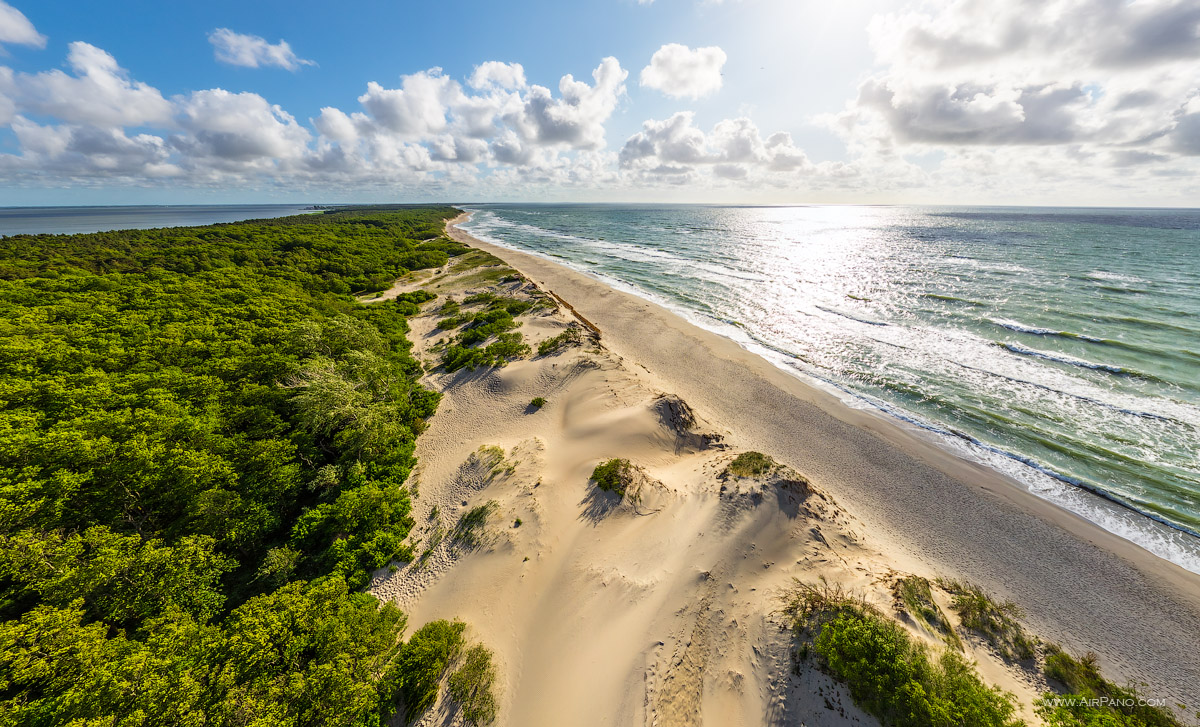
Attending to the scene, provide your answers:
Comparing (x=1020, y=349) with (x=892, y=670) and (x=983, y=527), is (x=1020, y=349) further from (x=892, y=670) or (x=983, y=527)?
(x=892, y=670)

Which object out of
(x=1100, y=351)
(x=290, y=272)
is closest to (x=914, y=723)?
(x=1100, y=351)

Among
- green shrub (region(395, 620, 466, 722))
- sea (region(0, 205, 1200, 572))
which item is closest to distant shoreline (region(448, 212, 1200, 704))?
sea (region(0, 205, 1200, 572))

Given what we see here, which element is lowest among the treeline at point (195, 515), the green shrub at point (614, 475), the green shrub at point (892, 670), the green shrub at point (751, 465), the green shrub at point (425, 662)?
the green shrub at point (425, 662)

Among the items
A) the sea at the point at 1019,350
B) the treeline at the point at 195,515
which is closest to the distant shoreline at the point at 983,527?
the sea at the point at 1019,350

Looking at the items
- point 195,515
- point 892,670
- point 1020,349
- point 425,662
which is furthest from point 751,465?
point 1020,349

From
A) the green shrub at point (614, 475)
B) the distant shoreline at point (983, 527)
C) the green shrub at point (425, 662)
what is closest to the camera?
the green shrub at point (425, 662)

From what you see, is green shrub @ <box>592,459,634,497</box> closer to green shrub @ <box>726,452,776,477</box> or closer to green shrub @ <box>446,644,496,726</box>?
green shrub @ <box>726,452,776,477</box>

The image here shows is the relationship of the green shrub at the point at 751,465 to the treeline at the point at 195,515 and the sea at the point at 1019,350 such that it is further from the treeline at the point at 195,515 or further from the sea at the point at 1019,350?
the treeline at the point at 195,515

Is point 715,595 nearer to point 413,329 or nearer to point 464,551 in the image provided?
point 464,551
